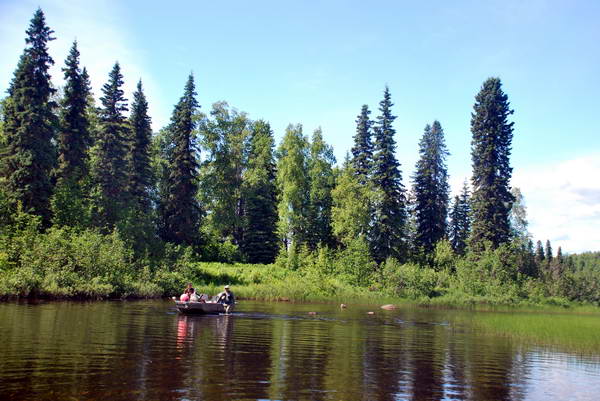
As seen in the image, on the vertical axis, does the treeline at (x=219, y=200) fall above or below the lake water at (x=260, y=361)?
above

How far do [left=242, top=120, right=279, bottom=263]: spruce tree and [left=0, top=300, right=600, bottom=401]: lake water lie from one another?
4093 centimetres

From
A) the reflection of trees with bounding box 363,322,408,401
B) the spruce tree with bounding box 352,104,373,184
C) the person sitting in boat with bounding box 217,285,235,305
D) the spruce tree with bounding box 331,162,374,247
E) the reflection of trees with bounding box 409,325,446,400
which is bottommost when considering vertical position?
the reflection of trees with bounding box 409,325,446,400

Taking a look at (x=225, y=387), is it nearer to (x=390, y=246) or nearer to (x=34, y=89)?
(x=34, y=89)

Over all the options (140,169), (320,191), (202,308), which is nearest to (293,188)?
(320,191)

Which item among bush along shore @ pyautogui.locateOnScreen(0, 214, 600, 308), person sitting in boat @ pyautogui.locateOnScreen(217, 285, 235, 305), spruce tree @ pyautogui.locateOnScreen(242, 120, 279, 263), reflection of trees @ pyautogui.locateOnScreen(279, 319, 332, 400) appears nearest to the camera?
reflection of trees @ pyautogui.locateOnScreen(279, 319, 332, 400)

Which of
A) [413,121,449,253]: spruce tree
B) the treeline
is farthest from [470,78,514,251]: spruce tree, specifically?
[413,121,449,253]: spruce tree

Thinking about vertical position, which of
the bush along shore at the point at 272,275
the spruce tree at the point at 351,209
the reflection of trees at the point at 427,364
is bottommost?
the reflection of trees at the point at 427,364

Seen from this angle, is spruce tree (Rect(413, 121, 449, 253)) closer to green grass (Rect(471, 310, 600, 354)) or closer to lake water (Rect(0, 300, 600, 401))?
green grass (Rect(471, 310, 600, 354))

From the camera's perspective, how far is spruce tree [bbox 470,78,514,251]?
64938 millimetres

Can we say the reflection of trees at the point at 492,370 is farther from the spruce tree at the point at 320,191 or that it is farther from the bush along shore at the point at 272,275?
the spruce tree at the point at 320,191

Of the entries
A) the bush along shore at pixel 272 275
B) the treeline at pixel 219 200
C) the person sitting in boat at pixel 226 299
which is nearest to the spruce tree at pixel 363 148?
the treeline at pixel 219 200

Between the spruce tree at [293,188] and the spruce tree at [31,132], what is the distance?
30.7m

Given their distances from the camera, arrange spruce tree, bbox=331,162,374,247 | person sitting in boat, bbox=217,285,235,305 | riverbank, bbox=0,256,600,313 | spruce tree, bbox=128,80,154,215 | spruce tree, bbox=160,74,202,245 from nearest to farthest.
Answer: person sitting in boat, bbox=217,285,235,305
riverbank, bbox=0,256,600,313
spruce tree, bbox=128,80,154,215
spruce tree, bbox=160,74,202,245
spruce tree, bbox=331,162,374,247

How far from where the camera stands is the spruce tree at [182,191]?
58.4m
